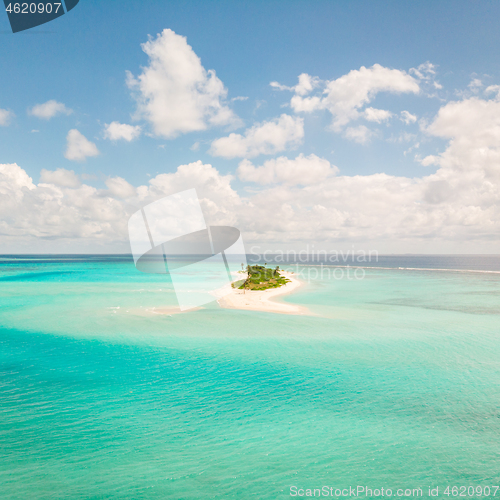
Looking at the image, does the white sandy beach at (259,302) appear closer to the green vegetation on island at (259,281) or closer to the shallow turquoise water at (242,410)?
the green vegetation on island at (259,281)

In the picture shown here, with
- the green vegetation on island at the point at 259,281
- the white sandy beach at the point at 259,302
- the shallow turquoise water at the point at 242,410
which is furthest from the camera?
the green vegetation on island at the point at 259,281

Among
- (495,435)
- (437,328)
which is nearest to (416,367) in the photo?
(495,435)

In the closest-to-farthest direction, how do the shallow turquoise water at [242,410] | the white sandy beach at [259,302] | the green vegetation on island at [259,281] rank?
the shallow turquoise water at [242,410] → the white sandy beach at [259,302] → the green vegetation on island at [259,281]

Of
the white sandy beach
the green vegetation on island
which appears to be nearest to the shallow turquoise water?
the white sandy beach

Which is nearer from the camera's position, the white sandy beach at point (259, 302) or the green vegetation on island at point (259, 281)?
the white sandy beach at point (259, 302)

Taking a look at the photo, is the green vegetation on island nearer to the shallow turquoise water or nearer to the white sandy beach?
the white sandy beach

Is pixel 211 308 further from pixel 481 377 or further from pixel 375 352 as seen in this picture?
pixel 481 377

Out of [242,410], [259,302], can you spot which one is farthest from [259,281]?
[242,410]

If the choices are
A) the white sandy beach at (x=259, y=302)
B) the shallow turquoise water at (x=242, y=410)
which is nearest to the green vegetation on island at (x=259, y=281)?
the white sandy beach at (x=259, y=302)

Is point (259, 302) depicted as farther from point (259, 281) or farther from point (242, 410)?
point (242, 410)
